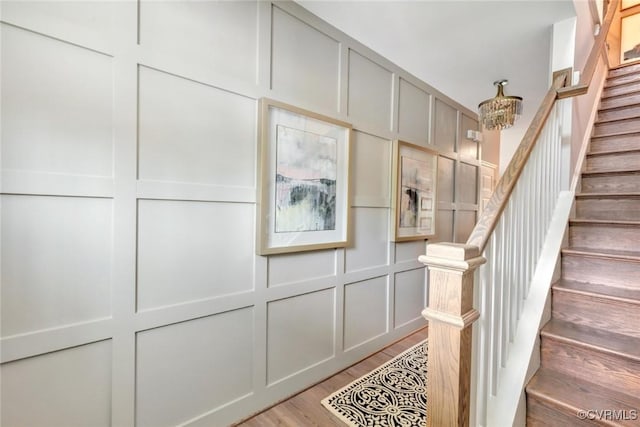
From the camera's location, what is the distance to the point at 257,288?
179 centimetres

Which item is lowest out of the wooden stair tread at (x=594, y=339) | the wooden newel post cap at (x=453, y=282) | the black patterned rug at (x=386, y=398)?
the black patterned rug at (x=386, y=398)

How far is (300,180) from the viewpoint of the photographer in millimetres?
1933

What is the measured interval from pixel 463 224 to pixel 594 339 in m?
2.44

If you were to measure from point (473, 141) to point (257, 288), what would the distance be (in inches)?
131

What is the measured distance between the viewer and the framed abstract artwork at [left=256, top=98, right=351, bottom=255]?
177 cm

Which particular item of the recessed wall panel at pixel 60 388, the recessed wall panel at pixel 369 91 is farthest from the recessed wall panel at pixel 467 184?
the recessed wall panel at pixel 60 388

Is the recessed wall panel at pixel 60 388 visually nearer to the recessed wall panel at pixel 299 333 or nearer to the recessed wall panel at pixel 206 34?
the recessed wall panel at pixel 299 333

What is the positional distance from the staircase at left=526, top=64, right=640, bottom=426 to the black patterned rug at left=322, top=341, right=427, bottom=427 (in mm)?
771

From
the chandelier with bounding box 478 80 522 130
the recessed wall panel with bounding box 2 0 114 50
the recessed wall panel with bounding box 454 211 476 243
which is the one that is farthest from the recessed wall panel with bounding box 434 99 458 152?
the recessed wall panel with bounding box 2 0 114 50

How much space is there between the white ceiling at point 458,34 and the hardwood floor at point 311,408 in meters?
2.55

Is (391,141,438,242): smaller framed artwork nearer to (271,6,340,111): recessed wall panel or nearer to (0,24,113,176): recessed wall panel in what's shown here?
(271,6,340,111): recessed wall panel

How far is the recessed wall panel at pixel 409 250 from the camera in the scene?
2.80 m

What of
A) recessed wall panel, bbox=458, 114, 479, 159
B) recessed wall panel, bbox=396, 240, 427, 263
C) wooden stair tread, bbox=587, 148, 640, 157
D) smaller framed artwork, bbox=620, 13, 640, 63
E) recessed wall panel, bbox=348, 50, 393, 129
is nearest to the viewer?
wooden stair tread, bbox=587, 148, 640, 157

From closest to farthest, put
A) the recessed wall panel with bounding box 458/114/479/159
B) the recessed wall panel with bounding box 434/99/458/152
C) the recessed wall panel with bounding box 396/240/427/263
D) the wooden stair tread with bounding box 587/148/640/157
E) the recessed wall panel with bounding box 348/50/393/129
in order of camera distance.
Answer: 1. the wooden stair tread with bounding box 587/148/640/157
2. the recessed wall panel with bounding box 348/50/393/129
3. the recessed wall panel with bounding box 396/240/427/263
4. the recessed wall panel with bounding box 434/99/458/152
5. the recessed wall panel with bounding box 458/114/479/159
